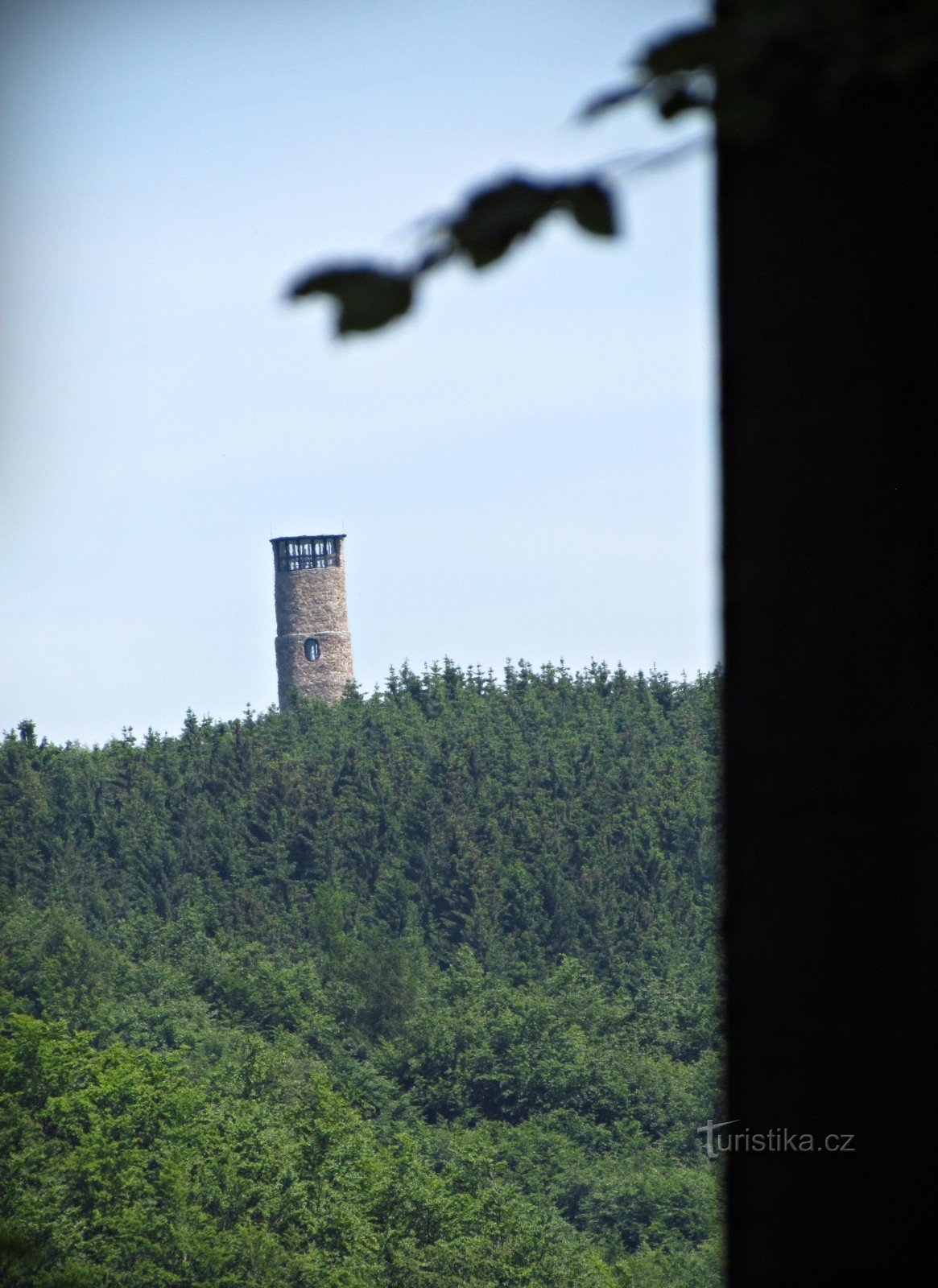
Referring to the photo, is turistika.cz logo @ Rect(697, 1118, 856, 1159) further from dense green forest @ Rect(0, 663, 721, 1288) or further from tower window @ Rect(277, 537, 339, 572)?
tower window @ Rect(277, 537, 339, 572)

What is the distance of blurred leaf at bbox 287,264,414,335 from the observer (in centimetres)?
181

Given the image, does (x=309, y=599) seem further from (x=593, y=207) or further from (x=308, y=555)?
(x=593, y=207)

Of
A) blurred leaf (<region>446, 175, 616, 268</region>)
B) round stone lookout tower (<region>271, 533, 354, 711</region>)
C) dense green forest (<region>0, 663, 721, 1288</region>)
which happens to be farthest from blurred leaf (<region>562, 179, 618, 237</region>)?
round stone lookout tower (<region>271, 533, 354, 711</region>)

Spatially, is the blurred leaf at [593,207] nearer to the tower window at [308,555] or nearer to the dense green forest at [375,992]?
the dense green forest at [375,992]

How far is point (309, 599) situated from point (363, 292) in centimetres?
6356

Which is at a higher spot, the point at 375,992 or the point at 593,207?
the point at 593,207

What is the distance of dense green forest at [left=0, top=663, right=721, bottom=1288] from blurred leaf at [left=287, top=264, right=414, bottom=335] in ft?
106

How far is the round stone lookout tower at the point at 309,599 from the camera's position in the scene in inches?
2564

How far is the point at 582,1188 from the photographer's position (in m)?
49.6

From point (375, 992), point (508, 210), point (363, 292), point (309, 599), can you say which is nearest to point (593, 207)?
point (508, 210)

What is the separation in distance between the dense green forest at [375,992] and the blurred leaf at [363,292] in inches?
1267

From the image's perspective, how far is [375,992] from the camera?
202ft

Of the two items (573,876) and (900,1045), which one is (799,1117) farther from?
(573,876)

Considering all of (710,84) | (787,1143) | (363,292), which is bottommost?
(787,1143)
